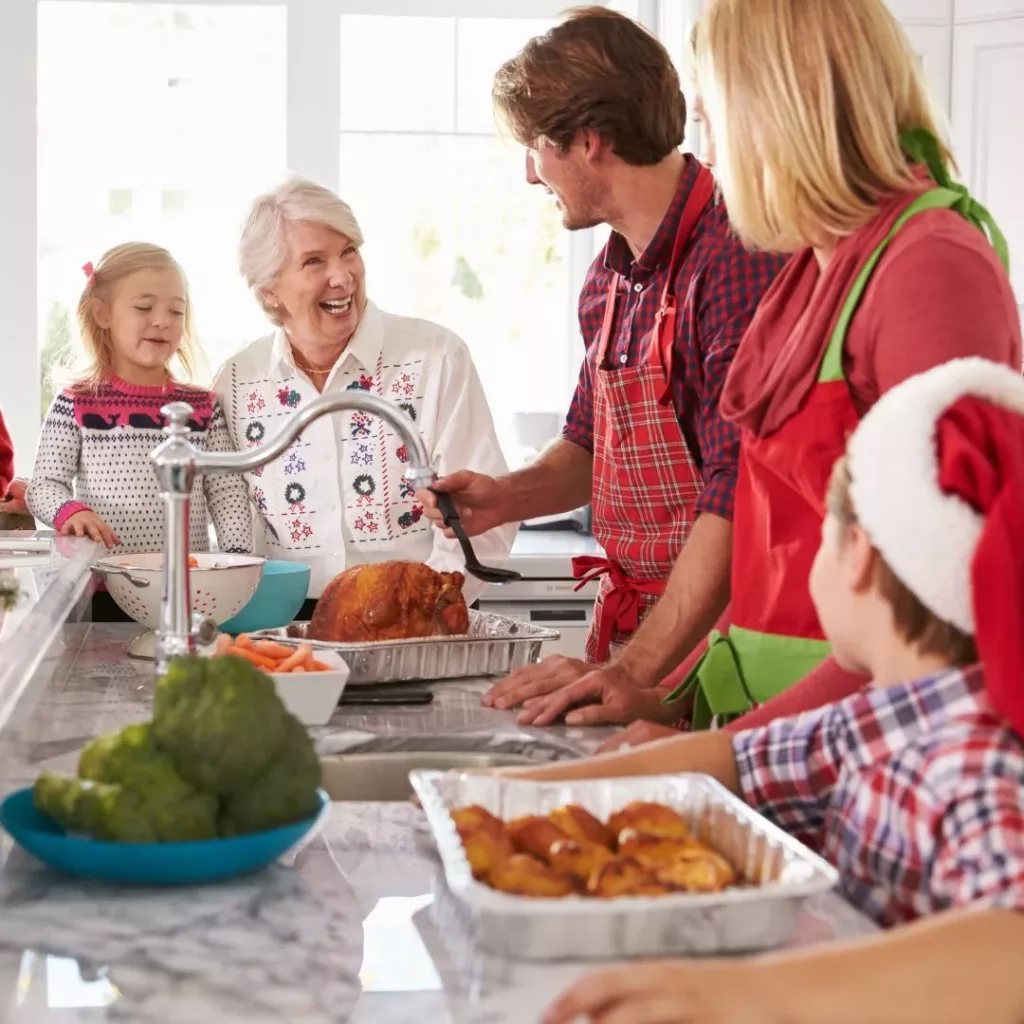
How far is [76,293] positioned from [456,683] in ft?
8.88

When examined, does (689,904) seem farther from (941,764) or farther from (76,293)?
(76,293)

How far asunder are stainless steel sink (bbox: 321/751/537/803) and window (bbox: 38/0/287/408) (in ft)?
9.03

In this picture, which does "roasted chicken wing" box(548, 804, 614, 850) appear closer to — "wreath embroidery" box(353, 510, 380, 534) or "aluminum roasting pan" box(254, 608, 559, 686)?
"aluminum roasting pan" box(254, 608, 559, 686)

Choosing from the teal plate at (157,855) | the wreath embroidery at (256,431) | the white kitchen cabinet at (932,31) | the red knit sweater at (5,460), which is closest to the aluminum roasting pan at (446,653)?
the teal plate at (157,855)

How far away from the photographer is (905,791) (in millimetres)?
1095

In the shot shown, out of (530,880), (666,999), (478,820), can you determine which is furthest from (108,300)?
(666,999)

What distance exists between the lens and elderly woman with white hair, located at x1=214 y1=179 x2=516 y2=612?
115 inches

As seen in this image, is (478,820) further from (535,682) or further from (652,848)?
(535,682)

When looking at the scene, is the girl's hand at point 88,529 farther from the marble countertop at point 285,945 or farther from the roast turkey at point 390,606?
the marble countertop at point 285,945

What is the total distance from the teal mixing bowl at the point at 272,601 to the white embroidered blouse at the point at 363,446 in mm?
520

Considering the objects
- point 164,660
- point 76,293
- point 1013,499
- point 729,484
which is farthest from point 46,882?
point 76,293

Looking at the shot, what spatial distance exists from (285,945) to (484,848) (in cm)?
15

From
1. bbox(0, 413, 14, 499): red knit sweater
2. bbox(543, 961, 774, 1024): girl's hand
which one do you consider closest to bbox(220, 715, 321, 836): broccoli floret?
bbox(543, 961, 774, 1024): girl's hand

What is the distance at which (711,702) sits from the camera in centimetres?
171
